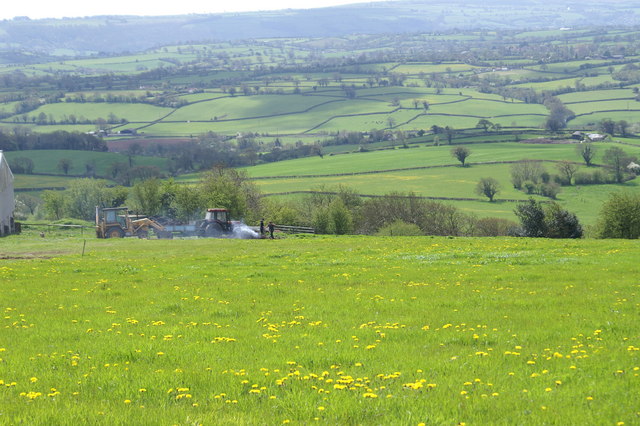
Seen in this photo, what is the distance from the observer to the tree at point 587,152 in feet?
449

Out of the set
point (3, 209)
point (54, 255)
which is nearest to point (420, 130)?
point (3, 209)

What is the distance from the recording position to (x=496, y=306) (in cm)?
1914

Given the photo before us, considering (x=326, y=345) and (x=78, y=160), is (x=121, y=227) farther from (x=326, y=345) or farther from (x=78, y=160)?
(x=78, y=160)

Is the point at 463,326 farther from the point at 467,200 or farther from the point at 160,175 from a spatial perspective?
the point at 160,175

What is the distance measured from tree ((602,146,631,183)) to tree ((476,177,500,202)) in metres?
22.9

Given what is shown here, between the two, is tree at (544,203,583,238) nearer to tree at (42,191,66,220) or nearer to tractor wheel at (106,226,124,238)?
tractor wheel at (106,226,124,238)

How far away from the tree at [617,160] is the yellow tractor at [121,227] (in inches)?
3517

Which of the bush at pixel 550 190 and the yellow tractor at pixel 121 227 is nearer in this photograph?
the yellow tractor at pixel 121 227

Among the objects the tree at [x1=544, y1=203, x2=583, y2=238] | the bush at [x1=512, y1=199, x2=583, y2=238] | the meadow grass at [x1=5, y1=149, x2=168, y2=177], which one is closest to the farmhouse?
the bush at [x1=512, y1=199, x2=583, y2=238]

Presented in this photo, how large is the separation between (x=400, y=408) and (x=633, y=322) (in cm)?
835

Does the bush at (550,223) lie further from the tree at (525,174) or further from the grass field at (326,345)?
the tree at (525,174)

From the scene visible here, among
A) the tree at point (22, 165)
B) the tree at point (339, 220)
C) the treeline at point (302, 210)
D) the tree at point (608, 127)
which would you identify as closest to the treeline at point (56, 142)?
the tree at point (22, 165)

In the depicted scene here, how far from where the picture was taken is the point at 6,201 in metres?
70.5

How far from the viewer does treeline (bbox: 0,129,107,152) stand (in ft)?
570
